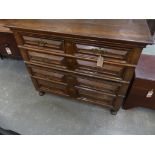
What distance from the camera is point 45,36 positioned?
0.98 m

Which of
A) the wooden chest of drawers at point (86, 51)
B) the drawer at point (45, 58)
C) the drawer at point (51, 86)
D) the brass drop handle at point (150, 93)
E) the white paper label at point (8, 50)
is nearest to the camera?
the wooden chest of drawers at point (86, 51)

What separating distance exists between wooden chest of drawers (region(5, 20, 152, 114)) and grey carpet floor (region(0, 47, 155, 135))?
231 millimetres

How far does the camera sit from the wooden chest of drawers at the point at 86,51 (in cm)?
87

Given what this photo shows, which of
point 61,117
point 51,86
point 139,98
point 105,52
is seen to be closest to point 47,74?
point 51,86

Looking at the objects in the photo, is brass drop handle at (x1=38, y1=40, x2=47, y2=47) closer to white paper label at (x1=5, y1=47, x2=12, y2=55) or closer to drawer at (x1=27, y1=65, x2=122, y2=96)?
drawer at (x1=27, y1=65, x2=122, y2=96)

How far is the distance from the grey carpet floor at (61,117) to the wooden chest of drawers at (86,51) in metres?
0.23

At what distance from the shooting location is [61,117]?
1522mm

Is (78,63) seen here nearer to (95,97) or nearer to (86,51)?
(86,51)

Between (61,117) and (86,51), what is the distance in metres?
0.84

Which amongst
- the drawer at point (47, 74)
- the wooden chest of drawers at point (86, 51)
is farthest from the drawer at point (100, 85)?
the drawer at point (47, 74)

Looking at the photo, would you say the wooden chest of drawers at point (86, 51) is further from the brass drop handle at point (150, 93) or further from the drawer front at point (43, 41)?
the brass drop handle at point (150, 93)

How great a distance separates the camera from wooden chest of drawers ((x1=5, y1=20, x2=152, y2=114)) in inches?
34.1

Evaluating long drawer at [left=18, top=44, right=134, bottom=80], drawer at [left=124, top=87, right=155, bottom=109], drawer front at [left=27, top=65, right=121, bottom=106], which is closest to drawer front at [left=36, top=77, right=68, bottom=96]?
drawer front at [left=27, top=65, right=121, bottom=106]
